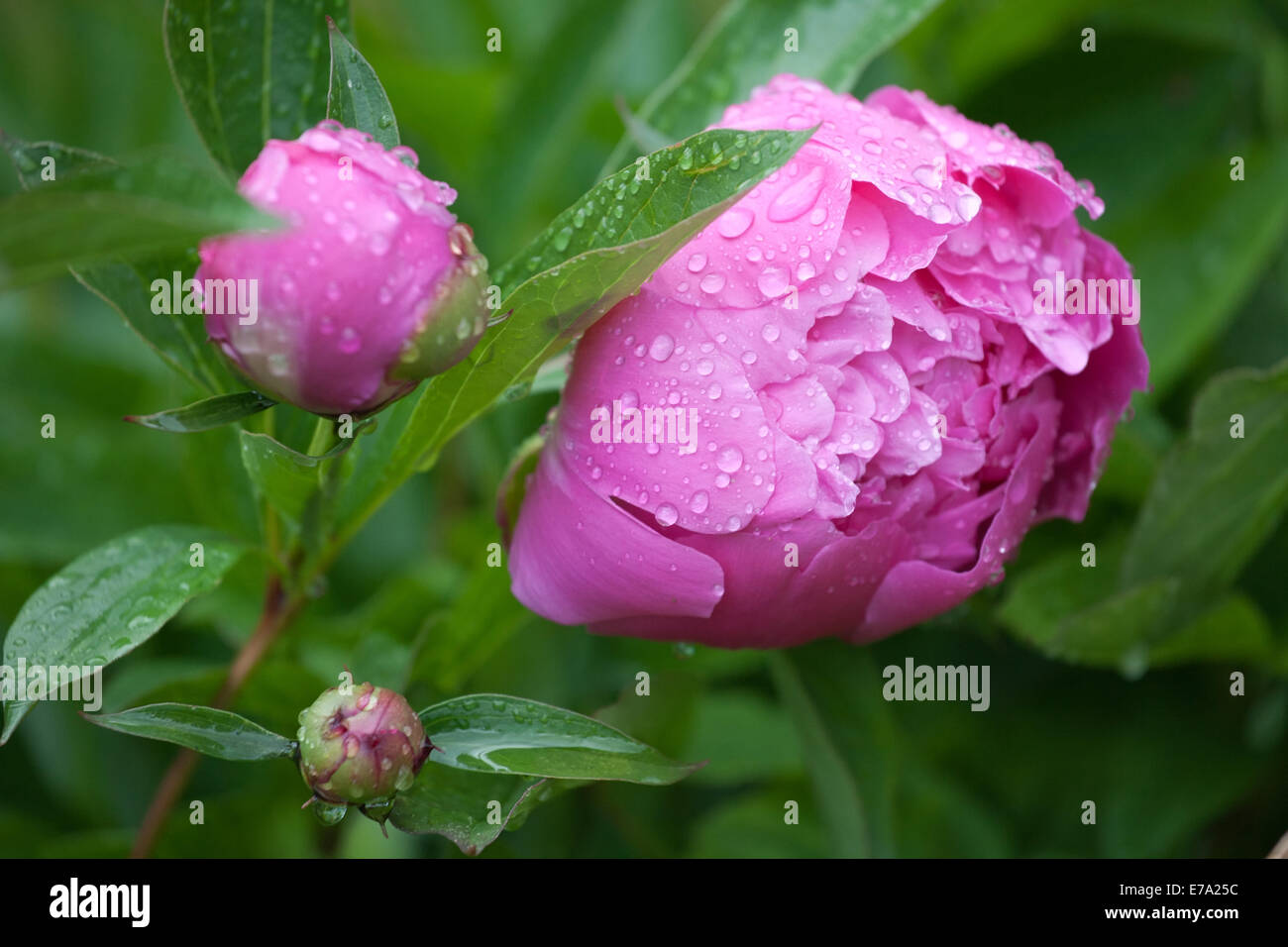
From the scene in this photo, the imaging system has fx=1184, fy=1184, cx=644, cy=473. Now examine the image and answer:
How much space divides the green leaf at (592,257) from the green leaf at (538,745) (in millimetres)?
141

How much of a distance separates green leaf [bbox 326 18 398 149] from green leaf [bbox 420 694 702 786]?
0.28 meters

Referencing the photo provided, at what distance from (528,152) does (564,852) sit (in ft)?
1.93

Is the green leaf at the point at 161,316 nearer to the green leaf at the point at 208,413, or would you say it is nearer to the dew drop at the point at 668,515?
the green leaf at the point at 208,413

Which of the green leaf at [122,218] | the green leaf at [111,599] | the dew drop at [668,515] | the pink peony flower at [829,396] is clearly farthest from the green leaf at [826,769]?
the green leaf at [122,218]

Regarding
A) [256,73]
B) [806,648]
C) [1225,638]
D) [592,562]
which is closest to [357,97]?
[256,73]

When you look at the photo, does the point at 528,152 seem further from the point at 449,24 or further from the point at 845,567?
the point at 845,567

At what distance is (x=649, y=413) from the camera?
0.55 m

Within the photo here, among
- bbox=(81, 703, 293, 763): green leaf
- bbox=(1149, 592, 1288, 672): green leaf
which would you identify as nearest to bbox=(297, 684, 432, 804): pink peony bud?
bbox=(81, 703, 293, 763): green leaf

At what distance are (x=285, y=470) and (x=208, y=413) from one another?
0.07 m

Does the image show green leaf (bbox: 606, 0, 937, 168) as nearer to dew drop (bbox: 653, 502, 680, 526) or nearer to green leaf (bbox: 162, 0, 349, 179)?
green leaf (bbox: 162, 0, 349, 179)

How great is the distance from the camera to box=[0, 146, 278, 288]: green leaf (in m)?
0.40

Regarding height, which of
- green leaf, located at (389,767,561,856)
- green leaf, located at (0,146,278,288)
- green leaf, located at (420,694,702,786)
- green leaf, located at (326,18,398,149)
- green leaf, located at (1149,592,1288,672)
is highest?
green leaf, located at (326,18,398,149)

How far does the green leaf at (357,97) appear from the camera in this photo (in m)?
0.57
